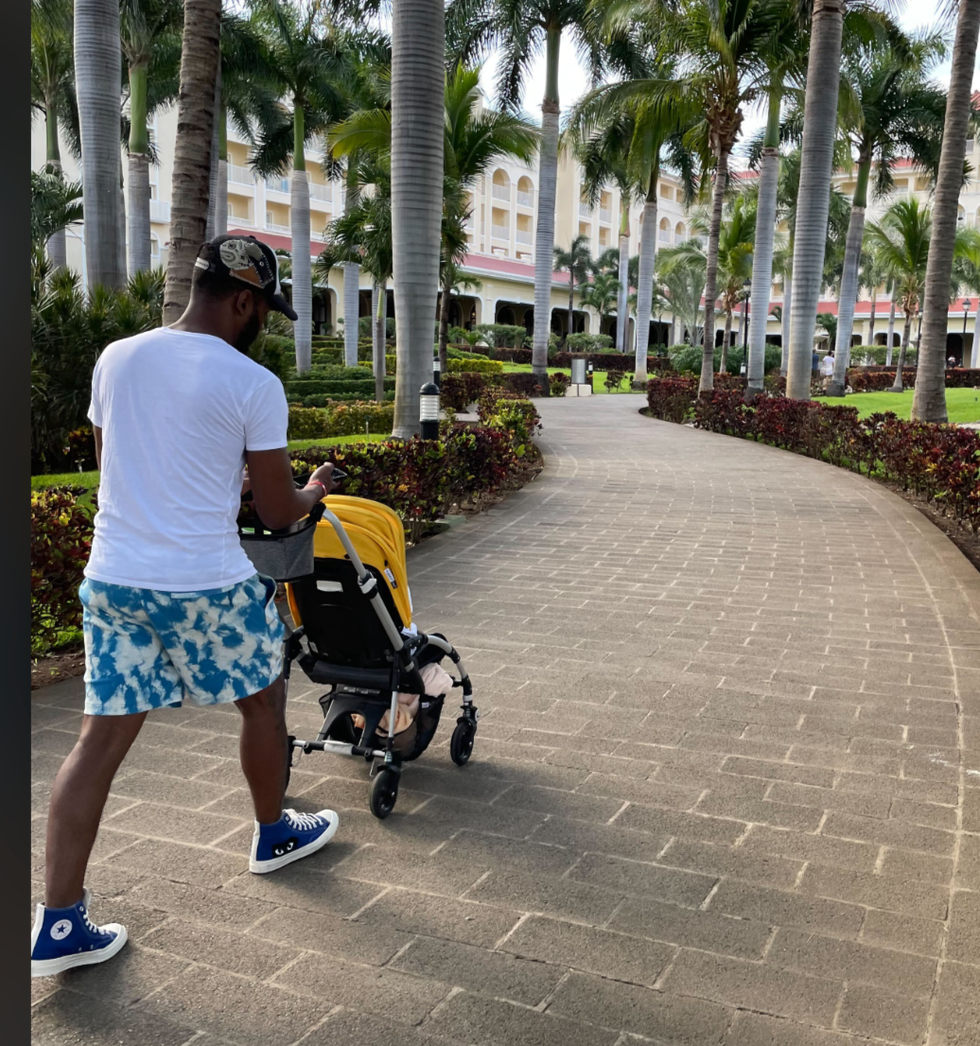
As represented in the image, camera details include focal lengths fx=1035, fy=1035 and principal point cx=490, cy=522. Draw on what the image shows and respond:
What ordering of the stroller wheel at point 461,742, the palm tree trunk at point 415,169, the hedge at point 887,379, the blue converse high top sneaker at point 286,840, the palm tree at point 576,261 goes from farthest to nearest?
1. the palm tree at point 576,261
2. the hedge at point 887,379
3. the palm tree trunk at point 415,169
4. the stroller wheel at point 461,742
5. the blue converse high top sneaker at point 286,840

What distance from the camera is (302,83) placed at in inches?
1110

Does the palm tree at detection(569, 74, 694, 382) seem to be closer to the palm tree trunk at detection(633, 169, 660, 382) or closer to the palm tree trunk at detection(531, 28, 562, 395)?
the palm tree trunk at detection(633, 169, 660, 382)

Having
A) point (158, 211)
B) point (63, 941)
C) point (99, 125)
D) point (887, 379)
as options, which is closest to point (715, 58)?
point (99, 125)

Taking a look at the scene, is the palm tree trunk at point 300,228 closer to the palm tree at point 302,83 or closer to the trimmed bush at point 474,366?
the palm tree at point 302,83

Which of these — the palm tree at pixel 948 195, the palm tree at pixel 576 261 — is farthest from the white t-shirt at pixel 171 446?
the palm tree at pixel 576 261

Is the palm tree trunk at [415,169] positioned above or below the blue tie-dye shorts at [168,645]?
above

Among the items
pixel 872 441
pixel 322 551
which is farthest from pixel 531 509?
pixel 322 551

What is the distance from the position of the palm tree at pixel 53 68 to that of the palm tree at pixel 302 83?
15.1ft

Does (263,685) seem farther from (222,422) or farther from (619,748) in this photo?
(619,748)

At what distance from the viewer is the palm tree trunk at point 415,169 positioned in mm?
9430

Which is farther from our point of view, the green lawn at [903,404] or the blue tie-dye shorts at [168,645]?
the green lawn at [903,404]

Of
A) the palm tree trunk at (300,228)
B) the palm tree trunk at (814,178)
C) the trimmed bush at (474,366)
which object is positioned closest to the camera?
the palm tree trunk at (814,178)

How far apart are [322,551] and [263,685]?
0.75 m

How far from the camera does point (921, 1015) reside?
2.51 m
